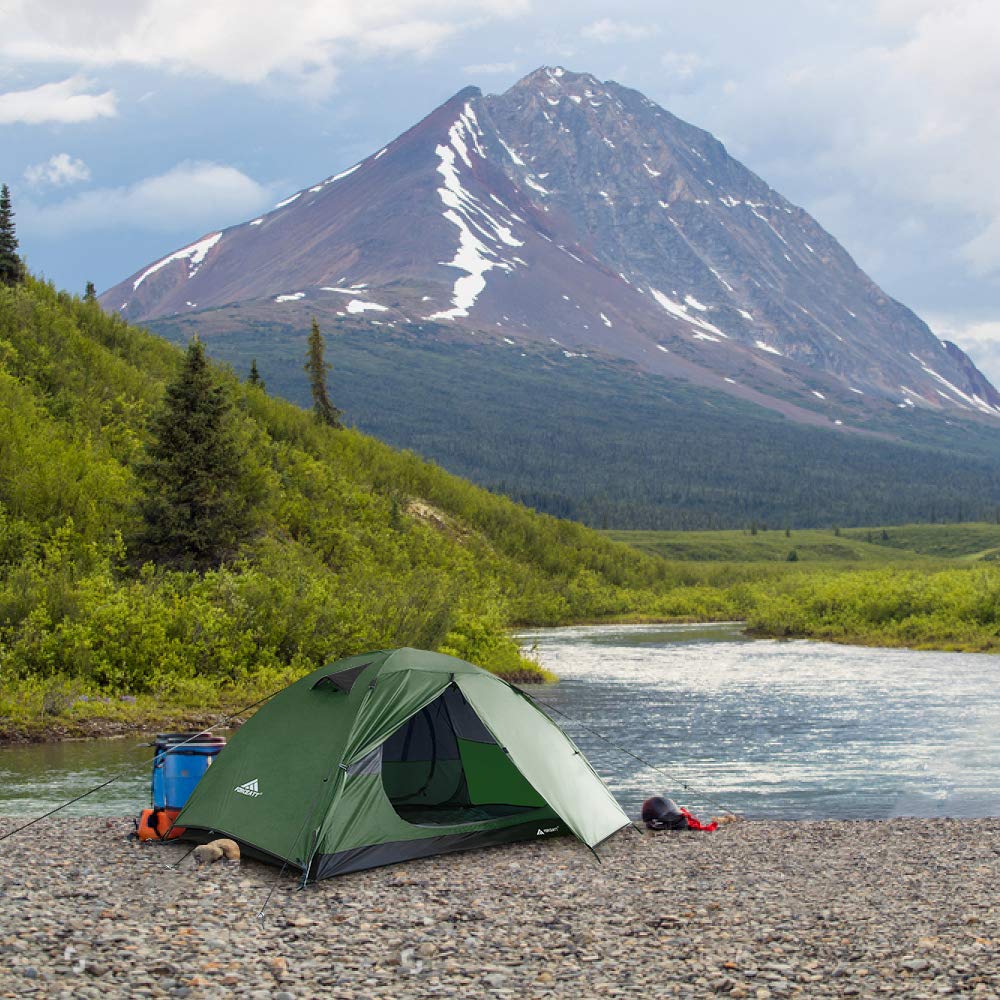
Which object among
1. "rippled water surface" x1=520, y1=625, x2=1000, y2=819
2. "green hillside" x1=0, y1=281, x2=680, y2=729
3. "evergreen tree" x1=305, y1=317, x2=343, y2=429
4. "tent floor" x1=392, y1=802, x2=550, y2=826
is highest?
"evergreen tree" x1=305, y1=317, x2=343, y2=429

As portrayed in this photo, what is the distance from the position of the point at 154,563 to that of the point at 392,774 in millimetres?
22460

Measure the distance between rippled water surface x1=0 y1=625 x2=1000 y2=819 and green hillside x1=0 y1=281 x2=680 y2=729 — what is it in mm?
3897

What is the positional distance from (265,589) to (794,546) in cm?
15717

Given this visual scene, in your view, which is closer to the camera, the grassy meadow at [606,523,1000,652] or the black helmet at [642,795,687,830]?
the black helmet at [642,795,687,830]

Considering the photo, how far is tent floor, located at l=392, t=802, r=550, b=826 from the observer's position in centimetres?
1461

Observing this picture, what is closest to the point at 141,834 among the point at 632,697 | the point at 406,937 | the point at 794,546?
the point at 406,937

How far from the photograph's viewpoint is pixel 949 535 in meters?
197

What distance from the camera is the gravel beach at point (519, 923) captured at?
8.91 meters

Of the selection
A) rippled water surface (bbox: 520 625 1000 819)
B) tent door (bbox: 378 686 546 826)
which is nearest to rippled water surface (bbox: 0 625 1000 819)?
rippled water surface (bbox: 520 625 1000 819)

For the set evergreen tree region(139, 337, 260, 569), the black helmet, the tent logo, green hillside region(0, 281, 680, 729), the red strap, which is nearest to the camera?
the tent logo

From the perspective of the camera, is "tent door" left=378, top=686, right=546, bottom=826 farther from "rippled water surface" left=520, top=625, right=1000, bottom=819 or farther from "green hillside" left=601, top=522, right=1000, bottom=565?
"green hillside" left=601, top=522, right=1000, bottom=565

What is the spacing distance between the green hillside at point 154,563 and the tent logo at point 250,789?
1153 cm

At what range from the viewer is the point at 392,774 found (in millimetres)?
16156

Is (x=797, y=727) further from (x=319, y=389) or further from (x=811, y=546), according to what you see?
(x=811, y=546)
